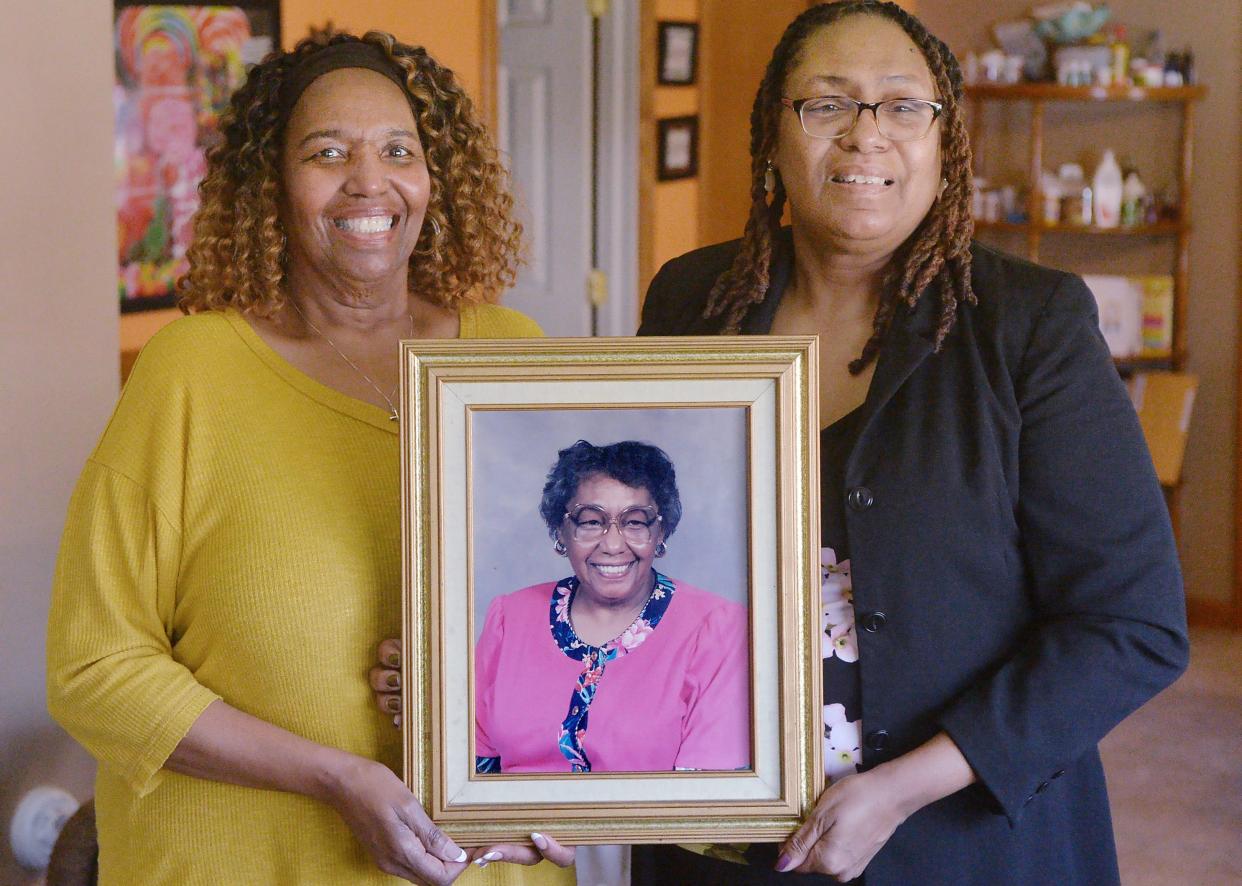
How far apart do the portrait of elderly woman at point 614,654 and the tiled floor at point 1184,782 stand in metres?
2.73

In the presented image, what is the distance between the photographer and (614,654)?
140 centimetres

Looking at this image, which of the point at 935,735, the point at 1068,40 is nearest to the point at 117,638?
the point at 935,735

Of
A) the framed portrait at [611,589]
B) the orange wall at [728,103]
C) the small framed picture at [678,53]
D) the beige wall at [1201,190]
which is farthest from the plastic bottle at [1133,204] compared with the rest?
the framed portrait at [611,589]

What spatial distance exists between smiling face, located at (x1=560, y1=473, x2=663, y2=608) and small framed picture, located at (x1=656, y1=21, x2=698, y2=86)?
4.70 meters

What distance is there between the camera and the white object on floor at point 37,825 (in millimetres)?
2369

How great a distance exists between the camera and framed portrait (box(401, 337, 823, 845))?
138 cm

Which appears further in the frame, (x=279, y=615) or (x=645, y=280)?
(x=645, y=280)

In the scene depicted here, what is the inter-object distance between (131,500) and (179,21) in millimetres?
2077

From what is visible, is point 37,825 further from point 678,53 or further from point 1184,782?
point 678,53

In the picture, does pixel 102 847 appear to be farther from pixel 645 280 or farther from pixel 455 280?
pixel 645 280

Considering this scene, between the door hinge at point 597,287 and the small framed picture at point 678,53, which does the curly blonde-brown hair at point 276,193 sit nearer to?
the door hinge at point 597,287

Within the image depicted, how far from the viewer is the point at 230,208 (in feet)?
5.51

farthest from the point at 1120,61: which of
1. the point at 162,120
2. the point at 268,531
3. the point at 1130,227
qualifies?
the point at 268,531

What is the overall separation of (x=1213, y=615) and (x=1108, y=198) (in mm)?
1833
